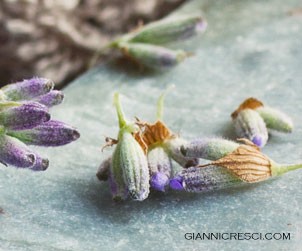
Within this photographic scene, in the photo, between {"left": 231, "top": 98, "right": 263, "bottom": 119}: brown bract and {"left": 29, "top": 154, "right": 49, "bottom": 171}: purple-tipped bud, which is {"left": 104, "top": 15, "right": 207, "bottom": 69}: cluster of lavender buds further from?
{"left": 29, "top": 154, "right": 49, "bottom": 171}: purple-tipped bud

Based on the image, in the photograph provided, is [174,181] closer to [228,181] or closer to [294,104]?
[228,181]

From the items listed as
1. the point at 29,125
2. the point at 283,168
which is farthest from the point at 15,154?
the point at 283,168

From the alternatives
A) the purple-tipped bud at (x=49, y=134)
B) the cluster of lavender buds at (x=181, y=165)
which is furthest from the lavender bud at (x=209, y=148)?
the purple-tipped bud at (x=49, y=134)

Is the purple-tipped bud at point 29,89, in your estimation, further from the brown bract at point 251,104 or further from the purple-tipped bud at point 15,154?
the brown bract at point 251,104

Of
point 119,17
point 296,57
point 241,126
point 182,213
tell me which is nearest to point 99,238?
point 182,213

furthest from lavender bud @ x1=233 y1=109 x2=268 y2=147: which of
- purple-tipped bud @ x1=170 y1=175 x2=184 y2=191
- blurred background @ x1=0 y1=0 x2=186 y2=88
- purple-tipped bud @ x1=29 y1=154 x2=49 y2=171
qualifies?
blurred background @ x1=0 y1=0 x2=186 y2=88
